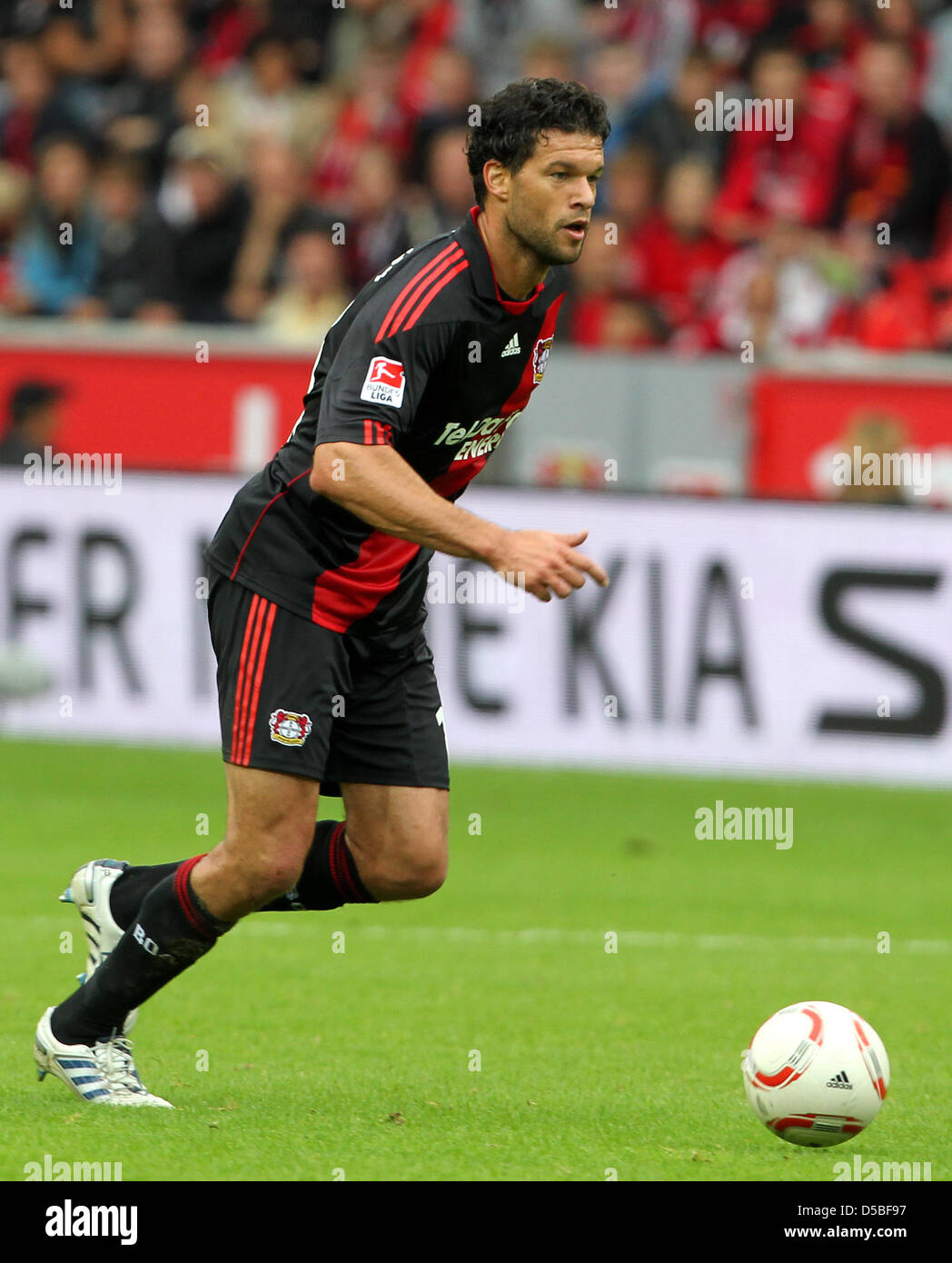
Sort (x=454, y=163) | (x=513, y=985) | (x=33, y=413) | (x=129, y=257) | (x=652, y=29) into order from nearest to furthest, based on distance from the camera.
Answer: (x=513, y=985) → (x=33, y=413) → (x=454, y=163) → (x=129, y=257) → (x=652, y=29)

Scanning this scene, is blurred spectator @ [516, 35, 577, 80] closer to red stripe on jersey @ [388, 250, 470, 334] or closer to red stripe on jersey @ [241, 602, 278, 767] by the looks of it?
red stripe on jersey @ [388, 250, 470, 334]

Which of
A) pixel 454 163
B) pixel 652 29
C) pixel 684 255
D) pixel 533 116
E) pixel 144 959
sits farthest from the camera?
pixel 652 29

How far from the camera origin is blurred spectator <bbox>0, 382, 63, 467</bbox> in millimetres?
13383

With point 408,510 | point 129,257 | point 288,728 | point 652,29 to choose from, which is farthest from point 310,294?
point 408,510

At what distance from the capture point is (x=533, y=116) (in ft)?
16.4

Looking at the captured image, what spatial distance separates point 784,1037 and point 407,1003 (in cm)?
199

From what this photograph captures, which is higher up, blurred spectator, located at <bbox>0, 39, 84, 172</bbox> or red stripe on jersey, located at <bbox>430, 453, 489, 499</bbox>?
blurred spectator, located at <bbox>0, 39, 84, 172</bbox>

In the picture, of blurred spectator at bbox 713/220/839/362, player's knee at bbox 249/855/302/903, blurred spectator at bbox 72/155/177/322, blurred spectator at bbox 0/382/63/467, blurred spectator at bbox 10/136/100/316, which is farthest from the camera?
blurred spectator at bbox 10/136/100/316

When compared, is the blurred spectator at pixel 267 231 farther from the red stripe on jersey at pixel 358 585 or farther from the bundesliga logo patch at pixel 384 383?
the bundesliga logo patch at pixel 384 383

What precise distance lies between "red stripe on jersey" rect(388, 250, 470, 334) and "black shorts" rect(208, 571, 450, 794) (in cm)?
80

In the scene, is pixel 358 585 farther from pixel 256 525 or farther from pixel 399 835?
pixel 399 835

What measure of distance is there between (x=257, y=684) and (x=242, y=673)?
60 mm

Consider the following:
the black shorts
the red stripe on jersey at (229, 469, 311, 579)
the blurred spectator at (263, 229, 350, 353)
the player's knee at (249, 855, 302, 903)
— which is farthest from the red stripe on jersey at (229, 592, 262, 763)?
the blurred spectator at (263, 229, 350, 353)
